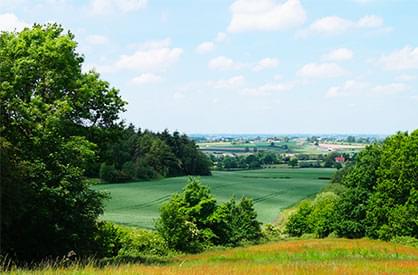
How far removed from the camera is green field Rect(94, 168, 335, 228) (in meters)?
75.8

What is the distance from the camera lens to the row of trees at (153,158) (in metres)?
114


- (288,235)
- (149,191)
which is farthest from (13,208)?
(149,191)

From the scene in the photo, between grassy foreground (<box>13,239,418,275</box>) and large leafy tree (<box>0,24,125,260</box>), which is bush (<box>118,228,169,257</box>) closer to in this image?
grassy foreground (<box>13,239,418,275</box>)

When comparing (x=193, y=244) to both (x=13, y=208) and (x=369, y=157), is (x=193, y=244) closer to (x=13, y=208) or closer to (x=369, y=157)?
(x=369, y=157)

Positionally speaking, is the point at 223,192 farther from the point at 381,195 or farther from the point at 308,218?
the point at 381,195

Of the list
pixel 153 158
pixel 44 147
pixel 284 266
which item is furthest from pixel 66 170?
pixel 153 158

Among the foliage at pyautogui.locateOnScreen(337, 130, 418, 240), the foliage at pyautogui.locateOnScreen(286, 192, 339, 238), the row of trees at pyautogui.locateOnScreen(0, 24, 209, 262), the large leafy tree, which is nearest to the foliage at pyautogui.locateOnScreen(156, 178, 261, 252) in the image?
the foliage at pyautogui.locateOnScreen(337, 130, 418, 240)

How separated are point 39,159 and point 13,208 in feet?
13.5

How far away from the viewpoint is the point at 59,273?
33.1ft

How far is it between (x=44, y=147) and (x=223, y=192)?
8029 centimetres

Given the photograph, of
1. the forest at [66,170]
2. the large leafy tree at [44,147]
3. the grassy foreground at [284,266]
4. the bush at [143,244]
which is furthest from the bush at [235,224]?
the large leafy tree at [44,147]

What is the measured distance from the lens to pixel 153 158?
123312 millimetres

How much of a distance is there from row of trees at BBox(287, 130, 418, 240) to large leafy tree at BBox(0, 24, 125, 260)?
35567 mm

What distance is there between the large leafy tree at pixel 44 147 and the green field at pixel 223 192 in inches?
1542
